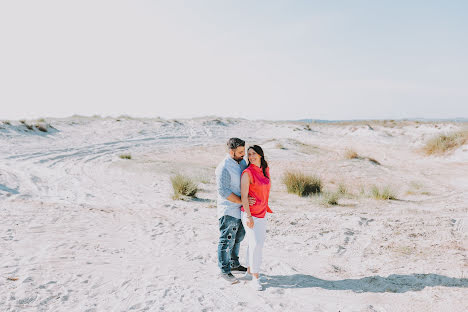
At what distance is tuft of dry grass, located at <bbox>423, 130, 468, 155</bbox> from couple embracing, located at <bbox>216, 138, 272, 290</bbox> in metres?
15.5

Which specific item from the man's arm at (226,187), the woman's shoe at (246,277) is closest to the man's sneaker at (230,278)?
the woman's shoe at (246,277)

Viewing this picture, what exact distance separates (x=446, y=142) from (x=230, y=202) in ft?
53.0

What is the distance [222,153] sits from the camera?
18656 mm

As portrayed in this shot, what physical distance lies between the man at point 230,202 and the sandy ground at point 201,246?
1.08 ft

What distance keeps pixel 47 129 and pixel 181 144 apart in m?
7.96

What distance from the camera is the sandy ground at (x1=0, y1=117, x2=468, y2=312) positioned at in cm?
363

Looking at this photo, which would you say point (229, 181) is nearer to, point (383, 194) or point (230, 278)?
point (230, 278)

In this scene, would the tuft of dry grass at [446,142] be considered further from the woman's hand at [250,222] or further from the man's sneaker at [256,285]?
the woman's hand at [250,222]

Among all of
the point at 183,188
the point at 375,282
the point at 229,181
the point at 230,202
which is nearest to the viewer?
the point at 229,181

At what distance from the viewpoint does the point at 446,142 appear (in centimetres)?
1658

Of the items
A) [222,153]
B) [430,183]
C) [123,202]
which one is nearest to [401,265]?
[123,202]

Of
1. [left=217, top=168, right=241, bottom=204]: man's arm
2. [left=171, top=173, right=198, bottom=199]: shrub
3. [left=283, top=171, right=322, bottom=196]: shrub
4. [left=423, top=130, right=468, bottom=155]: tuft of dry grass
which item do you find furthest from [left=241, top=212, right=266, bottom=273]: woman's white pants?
[left=423, top=130, right=468, bottom=155]: tuft of dry grass

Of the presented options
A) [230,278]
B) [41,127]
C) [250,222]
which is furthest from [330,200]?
[41,127]

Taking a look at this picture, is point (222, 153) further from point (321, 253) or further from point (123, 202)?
point (321, 253)
